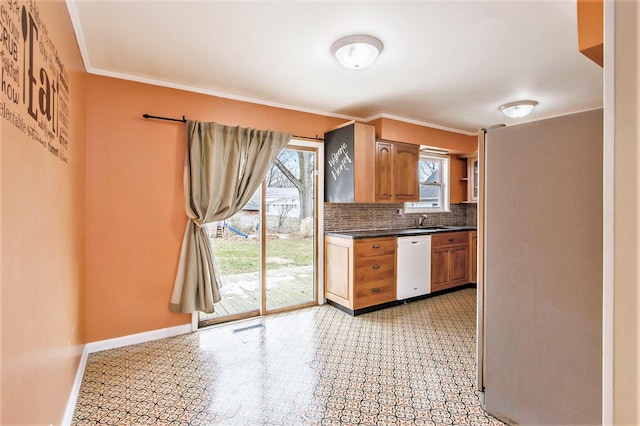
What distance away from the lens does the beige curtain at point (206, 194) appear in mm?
3006

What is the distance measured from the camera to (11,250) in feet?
3.39

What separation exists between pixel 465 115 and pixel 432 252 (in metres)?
1.92

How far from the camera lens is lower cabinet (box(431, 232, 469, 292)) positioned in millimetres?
4293

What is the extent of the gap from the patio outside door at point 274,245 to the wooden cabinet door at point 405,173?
111 cm

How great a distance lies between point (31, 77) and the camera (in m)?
1.19

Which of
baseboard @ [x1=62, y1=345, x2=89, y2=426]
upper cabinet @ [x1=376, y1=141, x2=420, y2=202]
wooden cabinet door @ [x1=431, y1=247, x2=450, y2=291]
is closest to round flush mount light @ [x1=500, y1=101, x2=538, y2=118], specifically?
upper cabinet @ [x1=376, y1=141, x2=420, y2=202]

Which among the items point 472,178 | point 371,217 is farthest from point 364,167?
point 472,178

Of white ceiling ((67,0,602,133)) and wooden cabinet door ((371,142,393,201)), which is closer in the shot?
white ceiling ((67,0,602,133))

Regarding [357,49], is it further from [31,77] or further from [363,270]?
[363,270]

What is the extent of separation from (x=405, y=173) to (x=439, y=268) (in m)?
1.41

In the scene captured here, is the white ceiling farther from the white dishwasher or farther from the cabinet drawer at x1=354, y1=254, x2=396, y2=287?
the cabinet drawer at x1=354, y1=254, x2=396, y2=287

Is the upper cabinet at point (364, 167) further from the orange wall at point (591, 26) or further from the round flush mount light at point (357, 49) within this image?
the orange wall at point (591, 26)

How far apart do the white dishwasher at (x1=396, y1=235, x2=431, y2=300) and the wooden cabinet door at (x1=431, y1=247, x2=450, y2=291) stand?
3.8 inches

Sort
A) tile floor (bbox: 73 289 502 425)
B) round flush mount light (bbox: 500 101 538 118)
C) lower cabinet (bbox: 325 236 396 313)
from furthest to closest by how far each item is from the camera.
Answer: round flush mount light (bbox: 500 101 538 118) → lower cabinet (bbox: 325 236 396 313) → tile floor (bbox: 73 289 502 425)
